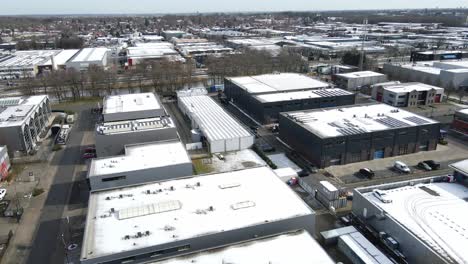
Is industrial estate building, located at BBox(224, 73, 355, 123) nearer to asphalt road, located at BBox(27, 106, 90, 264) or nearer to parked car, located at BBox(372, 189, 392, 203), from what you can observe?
parked car, located at BBox(372, 189, 392, 203)

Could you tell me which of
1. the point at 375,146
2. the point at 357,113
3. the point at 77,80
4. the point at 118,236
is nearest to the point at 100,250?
the point at 118,236

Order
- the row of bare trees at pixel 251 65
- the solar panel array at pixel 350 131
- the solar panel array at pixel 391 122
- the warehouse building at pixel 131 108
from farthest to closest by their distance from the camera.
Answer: the row of bare trees at pixel 251 65
the warehouse building at pixel 131 108
the solar panel array at pixel 391 122
the solar panel array at pixel 350 131

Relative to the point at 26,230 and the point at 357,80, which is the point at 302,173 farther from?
the point at 357,80

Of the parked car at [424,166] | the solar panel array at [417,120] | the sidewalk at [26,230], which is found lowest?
the sidewalk at [26,230]

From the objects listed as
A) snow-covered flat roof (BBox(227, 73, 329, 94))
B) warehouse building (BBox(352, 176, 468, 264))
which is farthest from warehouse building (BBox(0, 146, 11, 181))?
warehouse building (BBox(352, 176, 468, 264))

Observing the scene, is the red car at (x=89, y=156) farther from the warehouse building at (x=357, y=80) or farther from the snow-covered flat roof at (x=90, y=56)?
the snow-covered flat roof at (x=90, y=56)

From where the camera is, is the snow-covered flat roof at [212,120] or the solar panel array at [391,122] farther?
the snow-covered flat roof at [212,120]

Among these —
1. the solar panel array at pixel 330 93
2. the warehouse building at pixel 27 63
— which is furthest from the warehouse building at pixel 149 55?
the solar panel array at pixel 330 93
